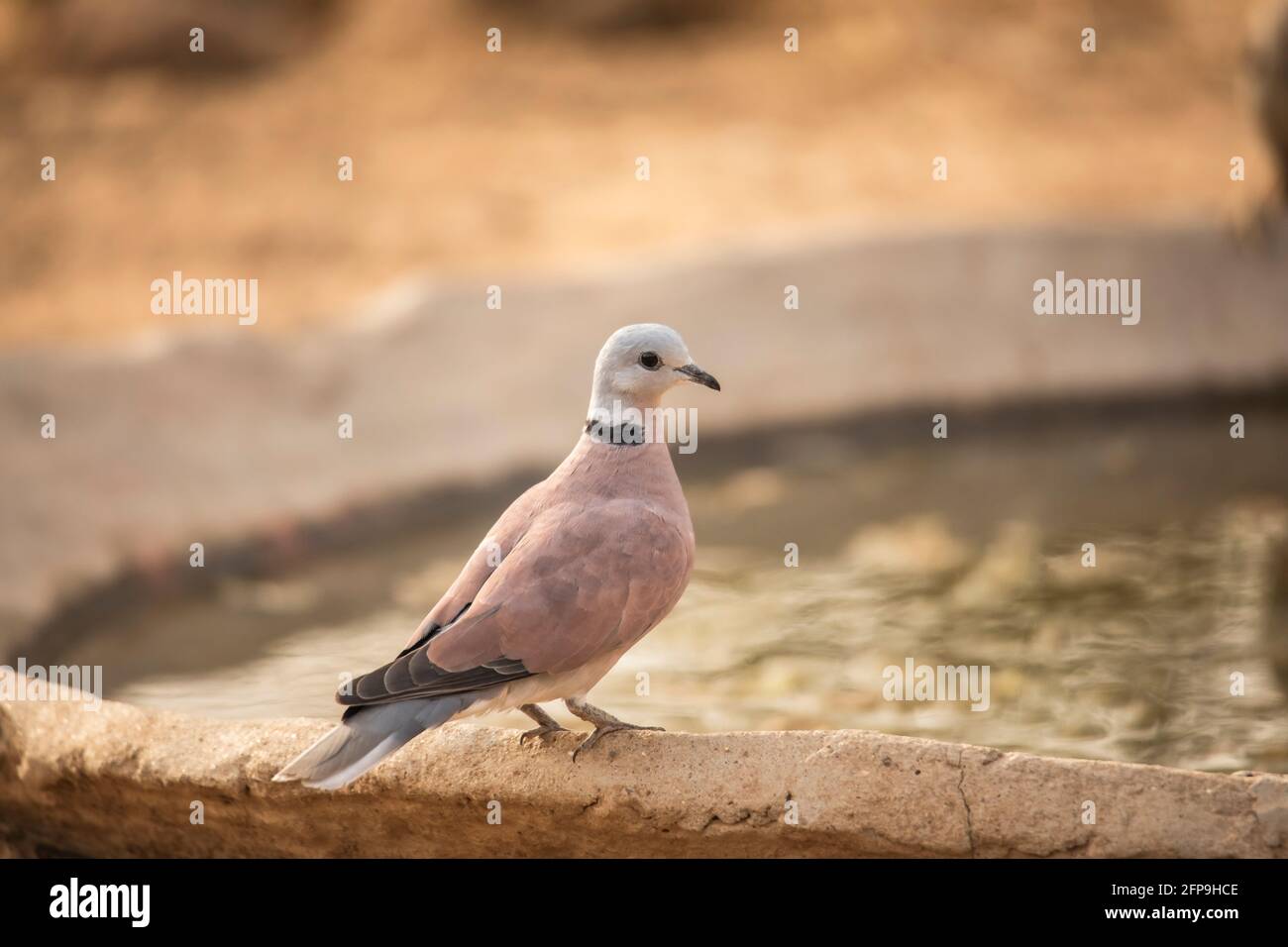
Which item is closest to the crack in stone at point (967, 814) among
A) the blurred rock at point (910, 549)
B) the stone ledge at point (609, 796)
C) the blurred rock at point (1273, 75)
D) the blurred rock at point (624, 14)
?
the stone ledge at point (609, 796)

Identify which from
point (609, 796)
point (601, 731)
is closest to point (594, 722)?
point (601, 731)

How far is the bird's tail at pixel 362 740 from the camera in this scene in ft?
8.43

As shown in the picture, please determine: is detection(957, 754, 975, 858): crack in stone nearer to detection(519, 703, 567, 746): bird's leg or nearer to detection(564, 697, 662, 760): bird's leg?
detection(564, 697, 662, 760): bird's leg

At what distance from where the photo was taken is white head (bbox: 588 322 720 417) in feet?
9.45

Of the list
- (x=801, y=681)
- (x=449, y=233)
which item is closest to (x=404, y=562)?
(x=801, y=681)

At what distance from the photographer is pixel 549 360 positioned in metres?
6.47

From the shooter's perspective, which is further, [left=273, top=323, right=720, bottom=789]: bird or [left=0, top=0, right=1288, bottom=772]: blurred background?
[left=0, top=0, right=1288, bottom=772]: blurred background

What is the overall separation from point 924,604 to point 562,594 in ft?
7.35

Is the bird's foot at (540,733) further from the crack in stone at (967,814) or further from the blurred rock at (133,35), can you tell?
the blurred rock at (133,35)

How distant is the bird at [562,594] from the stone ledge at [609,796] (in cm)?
13

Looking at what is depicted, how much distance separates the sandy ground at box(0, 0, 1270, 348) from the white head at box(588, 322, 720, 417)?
13.4 feet

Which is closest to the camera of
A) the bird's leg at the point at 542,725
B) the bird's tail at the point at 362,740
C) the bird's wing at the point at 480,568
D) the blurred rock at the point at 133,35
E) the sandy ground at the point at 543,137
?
the bird's tail at the point at 362,740

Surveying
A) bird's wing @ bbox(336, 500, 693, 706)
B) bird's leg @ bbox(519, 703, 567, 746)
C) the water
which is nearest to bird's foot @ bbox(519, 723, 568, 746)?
bird's leg @ bbox(519, 703, 567, 746)

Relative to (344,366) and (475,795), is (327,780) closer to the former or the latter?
(475,795)
